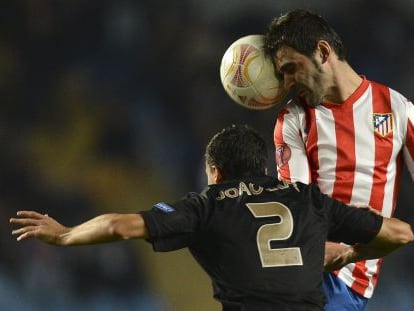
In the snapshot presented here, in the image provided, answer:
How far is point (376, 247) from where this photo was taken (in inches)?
128

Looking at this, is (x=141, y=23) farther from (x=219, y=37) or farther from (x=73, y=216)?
(x=73, y=216)

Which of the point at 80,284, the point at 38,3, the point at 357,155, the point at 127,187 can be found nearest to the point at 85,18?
the point at 38,3

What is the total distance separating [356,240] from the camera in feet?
10.3

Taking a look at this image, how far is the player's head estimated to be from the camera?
348 centimetres

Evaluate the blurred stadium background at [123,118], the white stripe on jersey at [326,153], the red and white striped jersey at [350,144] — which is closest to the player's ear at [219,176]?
the red and white striped jersey at [350,144]

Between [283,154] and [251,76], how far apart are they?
1.14 feet

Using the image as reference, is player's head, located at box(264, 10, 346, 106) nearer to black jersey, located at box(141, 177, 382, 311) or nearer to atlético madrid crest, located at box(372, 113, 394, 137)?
atlético madrid crest, located at box(372, 113, 394, 137)

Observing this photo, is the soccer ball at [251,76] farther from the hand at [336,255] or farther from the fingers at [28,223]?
the fingers at [28,223]

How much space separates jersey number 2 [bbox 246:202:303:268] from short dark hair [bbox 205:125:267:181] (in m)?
0.16

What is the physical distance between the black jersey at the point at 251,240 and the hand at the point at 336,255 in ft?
1.06

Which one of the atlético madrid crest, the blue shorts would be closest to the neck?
the atlético madrid crest

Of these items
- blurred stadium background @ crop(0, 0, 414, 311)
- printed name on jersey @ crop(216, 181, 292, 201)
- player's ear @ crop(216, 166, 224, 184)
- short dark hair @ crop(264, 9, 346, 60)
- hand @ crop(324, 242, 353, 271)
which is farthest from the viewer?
blurred stadium background @ crop(0, 0, 414, 311)

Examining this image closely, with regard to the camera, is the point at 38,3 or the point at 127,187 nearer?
the point at 127,187

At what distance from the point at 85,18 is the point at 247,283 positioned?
475 cm
